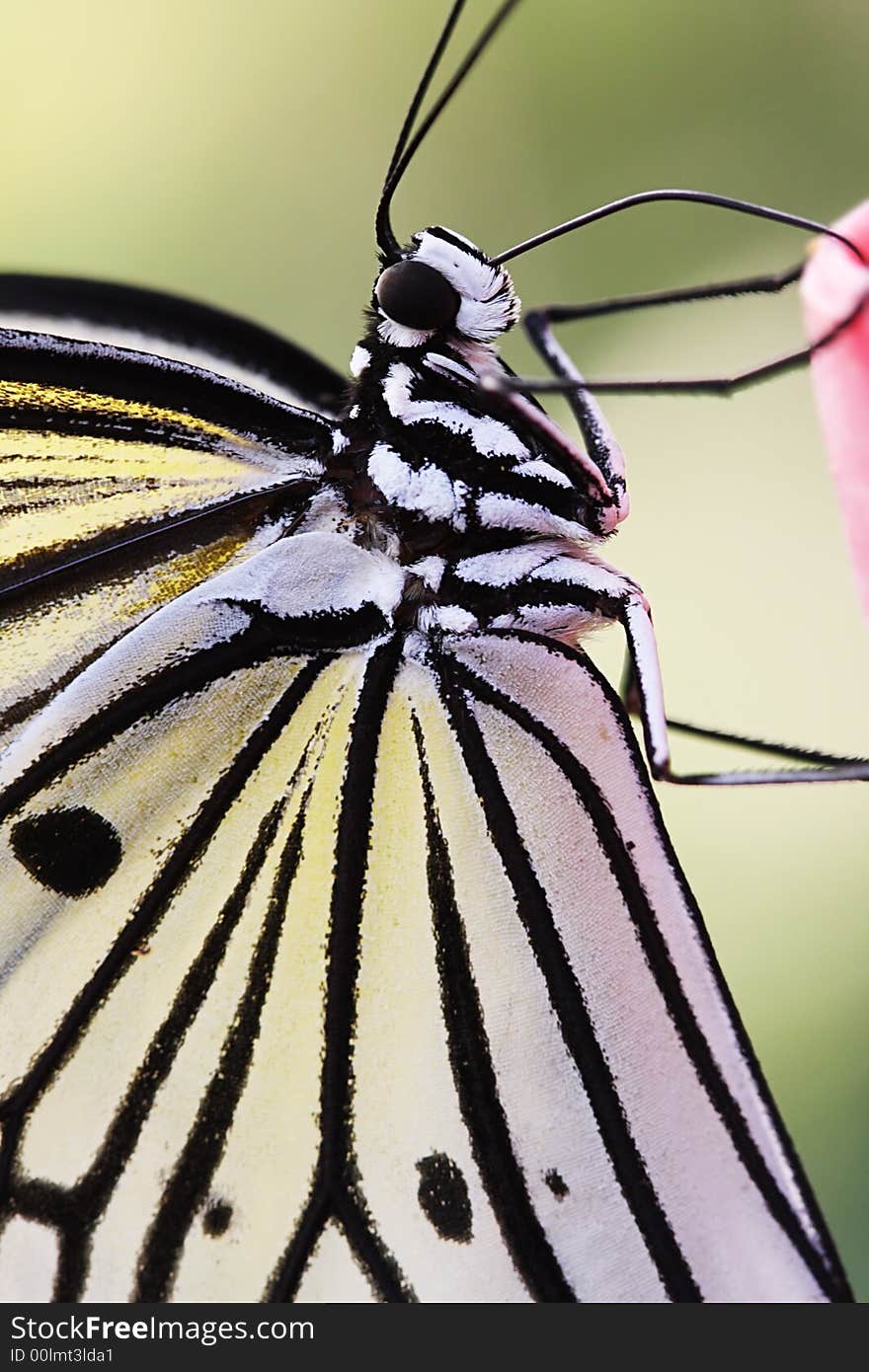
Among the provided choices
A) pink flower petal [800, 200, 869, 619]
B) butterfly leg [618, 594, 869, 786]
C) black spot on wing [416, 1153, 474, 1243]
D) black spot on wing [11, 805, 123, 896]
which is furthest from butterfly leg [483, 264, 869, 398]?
black spot on wing [416, 1153, 474, 1243]

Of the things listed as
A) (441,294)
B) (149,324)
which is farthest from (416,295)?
(149,324)

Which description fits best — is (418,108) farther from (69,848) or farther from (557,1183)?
(557,1183)

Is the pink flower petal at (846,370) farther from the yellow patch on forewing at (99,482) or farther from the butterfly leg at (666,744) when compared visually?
the yellow patch on forewing at (99,482)

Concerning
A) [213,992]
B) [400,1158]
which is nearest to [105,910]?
[213,992]

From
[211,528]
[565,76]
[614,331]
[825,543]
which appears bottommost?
[825,543]

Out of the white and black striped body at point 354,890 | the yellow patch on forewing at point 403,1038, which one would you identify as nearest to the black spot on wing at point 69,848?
the white and black striped body at point 354,890

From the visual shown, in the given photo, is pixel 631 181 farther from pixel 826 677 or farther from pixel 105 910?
pixel 105 910

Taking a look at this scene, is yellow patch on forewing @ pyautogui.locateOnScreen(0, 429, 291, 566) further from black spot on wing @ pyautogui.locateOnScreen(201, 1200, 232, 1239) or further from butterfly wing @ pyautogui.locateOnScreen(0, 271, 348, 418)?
black spot on wing @ pyautogui.locateOnScreen(201, 1200, 232, 1239)
